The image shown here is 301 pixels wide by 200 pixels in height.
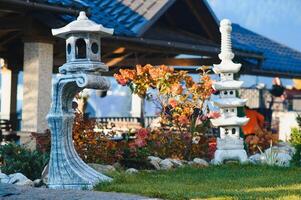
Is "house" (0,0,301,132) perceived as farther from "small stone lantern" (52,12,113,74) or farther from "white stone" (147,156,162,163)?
"small stone lantern" (52,12,113,74)

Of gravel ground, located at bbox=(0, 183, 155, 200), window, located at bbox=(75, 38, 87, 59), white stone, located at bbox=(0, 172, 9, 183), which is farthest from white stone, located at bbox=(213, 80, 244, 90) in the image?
gravel ground, located at bbox=(0, 183, 155, 200)

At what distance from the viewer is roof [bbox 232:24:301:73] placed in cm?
1873

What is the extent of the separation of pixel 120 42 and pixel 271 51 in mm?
8257

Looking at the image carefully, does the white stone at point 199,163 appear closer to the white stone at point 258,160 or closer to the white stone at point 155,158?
the white stone at point 155,158

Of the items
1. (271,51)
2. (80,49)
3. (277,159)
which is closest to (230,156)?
(277,159)

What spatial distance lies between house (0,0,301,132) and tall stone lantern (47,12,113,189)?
3.16 metres

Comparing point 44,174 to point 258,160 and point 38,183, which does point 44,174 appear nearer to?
point 38,183

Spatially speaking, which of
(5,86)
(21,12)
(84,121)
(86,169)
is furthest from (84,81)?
(5,86)

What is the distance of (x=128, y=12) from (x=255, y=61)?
4.81 metres

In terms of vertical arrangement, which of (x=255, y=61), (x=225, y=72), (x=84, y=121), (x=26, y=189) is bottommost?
(x=26, y=189)

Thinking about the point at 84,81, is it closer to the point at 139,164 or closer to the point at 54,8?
the point at 139,164

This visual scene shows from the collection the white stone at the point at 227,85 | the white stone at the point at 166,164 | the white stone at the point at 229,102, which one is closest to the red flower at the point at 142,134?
the white stone at the point at 166,164

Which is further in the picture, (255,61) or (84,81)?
(255,61)

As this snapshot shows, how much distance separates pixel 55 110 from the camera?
7516 mm
